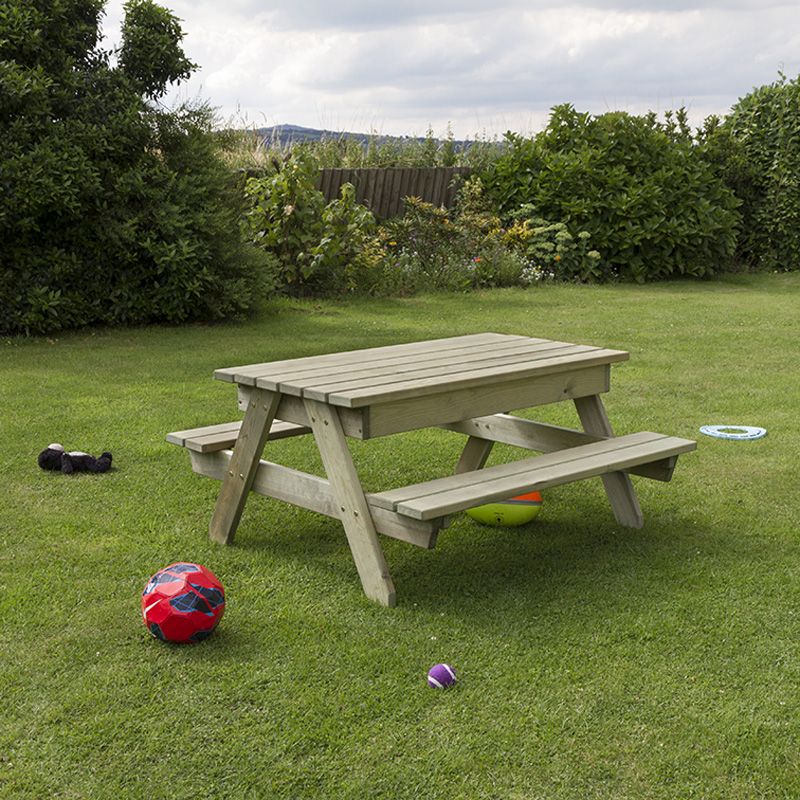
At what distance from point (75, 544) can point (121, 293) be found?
6.02 m

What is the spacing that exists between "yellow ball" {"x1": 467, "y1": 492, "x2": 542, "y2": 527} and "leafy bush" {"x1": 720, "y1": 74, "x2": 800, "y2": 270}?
12309 mm

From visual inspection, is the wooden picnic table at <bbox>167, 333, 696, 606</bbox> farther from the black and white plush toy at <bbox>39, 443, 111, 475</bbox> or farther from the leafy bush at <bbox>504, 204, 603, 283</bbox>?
the leafy bush at <bbox>504, 204, 603, 283</bbox>

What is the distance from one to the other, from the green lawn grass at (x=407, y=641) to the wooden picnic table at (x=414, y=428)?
268mm

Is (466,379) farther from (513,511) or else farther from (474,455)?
(474,455)

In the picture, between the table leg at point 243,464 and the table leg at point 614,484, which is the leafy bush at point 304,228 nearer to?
the table leg at point 614,484

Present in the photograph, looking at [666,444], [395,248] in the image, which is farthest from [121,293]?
[666,444]

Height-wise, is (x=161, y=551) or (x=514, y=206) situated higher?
(x=514, y=206)

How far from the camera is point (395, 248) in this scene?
1428 centimetres

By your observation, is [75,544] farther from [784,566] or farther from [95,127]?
[95,127]

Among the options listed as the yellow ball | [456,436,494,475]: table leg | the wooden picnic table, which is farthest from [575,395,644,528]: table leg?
[456,436,494,475]: table leg

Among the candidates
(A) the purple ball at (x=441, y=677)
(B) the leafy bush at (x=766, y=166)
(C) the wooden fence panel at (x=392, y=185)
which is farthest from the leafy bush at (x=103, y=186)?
(B) the leafy bush at (x=766, y=166)

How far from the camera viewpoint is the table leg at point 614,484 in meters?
4.68

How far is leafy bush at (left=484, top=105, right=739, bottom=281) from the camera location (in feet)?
47.5

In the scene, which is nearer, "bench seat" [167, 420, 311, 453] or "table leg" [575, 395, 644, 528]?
"bench seat" [167, 420, 311, 453]
